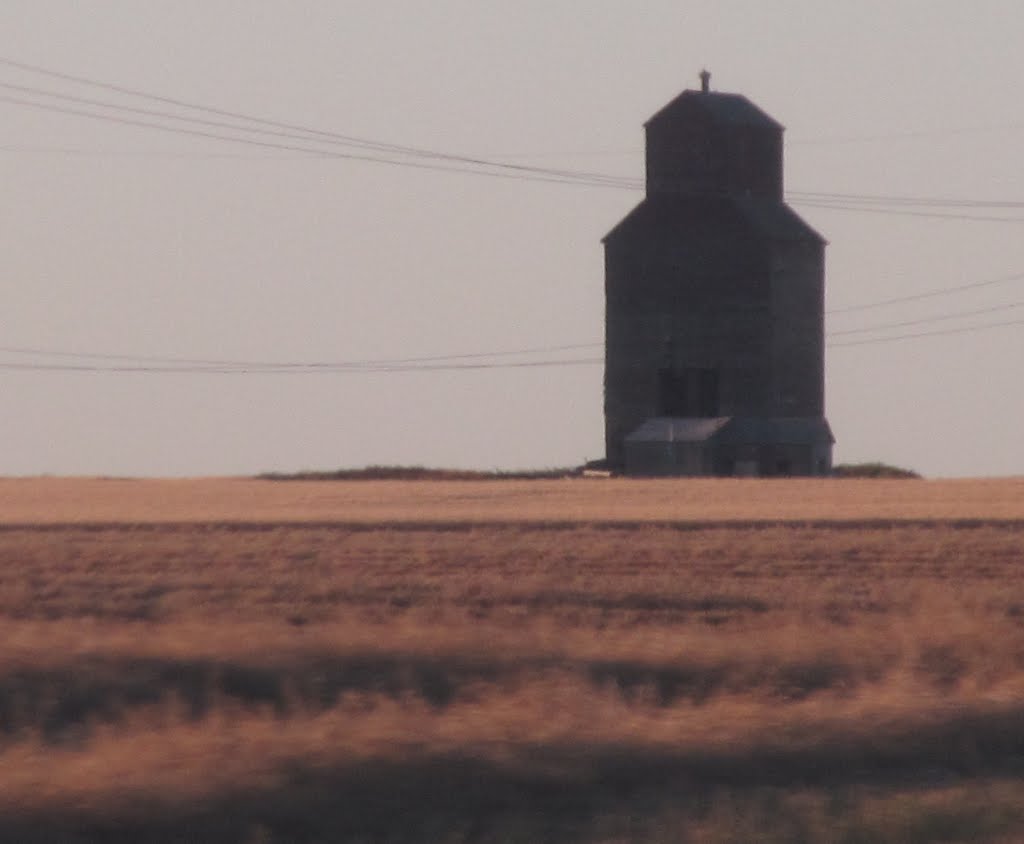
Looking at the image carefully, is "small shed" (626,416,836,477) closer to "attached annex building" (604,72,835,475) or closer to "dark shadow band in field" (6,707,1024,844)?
"attached annex building" (604,72,835,475)

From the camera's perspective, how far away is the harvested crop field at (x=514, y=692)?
1018 centimetres

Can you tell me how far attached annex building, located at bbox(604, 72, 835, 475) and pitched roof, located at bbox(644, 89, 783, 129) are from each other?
47 mm

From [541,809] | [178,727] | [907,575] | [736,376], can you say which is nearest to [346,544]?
[907,575]

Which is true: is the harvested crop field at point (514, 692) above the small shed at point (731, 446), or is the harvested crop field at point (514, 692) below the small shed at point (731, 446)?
below

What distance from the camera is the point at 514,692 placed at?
1440 centimetres

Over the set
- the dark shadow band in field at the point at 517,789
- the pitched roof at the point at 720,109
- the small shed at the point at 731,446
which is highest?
the pitched roof at the point at 720,109

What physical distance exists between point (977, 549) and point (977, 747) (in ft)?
57.2

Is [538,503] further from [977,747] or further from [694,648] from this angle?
[977,747]

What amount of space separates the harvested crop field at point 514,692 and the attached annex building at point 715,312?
108ft

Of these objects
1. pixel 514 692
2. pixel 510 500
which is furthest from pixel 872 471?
pixel 514 692

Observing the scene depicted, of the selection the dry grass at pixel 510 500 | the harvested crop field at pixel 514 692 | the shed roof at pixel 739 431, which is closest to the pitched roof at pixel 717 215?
the shed roof at pixel 739 431

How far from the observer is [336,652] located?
15.3 m

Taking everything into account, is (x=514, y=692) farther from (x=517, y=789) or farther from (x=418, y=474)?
(x=418, y=474)

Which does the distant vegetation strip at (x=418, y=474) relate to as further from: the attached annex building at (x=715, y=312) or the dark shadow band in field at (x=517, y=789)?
the dark shadow band in field at (x=517, y=789)
